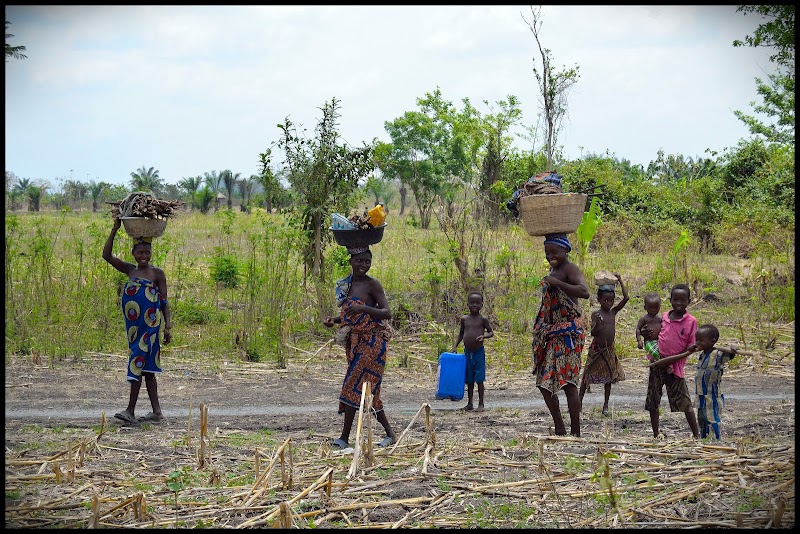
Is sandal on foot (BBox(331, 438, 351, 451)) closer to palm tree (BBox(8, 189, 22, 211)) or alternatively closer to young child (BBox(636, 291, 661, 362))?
young child (BBox(636, 291, 661, 362))

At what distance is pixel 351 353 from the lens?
6562 mm

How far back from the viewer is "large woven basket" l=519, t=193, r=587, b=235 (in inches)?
254

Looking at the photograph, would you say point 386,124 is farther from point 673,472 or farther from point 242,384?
point 673,472

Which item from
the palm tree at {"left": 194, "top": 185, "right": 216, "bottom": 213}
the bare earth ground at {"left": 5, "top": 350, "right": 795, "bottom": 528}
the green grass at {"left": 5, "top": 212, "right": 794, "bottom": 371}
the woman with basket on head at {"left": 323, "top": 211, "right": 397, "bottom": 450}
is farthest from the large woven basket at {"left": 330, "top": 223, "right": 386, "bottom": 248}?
the palm tree at {"left": 194, "top": 185, "right": 216, "bottom": 213}

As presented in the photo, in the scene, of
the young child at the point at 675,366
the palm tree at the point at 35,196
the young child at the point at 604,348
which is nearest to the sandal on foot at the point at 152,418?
the young child at the point at 604,348

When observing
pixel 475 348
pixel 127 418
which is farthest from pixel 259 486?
pixel 475 348

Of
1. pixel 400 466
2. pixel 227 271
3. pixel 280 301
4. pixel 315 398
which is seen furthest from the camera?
pixel 227 271

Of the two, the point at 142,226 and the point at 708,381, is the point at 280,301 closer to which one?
the point at 142,226

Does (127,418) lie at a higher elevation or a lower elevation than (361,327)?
lower

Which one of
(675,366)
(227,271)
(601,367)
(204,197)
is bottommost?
(601,367)

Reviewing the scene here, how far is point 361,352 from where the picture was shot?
6516 millimetres

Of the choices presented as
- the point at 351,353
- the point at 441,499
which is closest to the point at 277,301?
the point at 351,353

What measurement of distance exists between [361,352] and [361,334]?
14cm

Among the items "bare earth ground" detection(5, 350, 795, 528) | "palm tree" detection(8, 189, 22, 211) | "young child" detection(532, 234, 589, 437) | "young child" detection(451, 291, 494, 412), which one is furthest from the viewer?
"palm tree" detection(8, 189, 22, 211)
